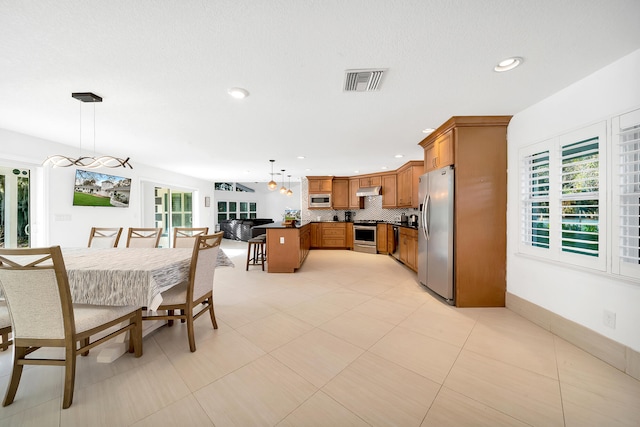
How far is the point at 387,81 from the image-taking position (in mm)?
1956

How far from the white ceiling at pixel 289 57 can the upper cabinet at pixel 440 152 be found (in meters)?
0.34

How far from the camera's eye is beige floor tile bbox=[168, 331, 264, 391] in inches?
64.3

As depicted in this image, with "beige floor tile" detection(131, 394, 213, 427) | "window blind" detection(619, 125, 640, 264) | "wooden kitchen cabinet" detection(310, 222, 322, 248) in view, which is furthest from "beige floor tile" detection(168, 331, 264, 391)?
"wooden kitchen cabinet" detection(310, 222, 322, 248)

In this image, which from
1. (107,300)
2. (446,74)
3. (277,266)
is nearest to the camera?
(107,300)

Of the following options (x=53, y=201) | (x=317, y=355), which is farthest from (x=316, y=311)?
(x=53, y=201)

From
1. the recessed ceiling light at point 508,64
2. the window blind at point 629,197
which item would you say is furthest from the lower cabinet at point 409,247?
the recessed ceiling light at point 508,64

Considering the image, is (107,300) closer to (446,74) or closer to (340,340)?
(340,340)

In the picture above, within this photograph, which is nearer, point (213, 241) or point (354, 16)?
point (354, 16)

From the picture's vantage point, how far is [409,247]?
15.0ft

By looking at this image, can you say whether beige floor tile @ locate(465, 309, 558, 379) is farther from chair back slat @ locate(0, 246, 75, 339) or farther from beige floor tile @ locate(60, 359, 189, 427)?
chair back slat @ locate(0, 246, 75, 339)

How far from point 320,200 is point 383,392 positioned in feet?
20.0

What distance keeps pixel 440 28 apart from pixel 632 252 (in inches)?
86.5

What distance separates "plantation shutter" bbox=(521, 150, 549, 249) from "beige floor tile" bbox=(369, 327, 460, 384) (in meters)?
1.55

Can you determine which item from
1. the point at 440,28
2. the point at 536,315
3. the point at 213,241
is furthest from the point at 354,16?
the point at 536,315
